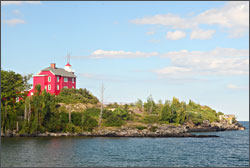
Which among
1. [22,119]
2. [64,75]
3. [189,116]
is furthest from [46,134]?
[189,116]

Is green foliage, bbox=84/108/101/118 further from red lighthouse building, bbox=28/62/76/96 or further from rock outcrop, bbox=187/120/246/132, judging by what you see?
rock outcrop, bbox=187/120/246/132

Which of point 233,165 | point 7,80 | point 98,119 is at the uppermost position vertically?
point 7,80

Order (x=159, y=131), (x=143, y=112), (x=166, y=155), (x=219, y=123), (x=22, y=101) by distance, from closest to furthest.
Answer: (x=166, y=155)
(x=22, y=101)
(x=159, y=131)
(x=143, y=112)
(x=219, y=123)

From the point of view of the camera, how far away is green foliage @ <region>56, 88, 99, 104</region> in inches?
3152

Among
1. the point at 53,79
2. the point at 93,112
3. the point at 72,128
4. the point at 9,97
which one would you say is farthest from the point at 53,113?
the point at 53,79

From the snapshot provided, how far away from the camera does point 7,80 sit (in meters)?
70.9

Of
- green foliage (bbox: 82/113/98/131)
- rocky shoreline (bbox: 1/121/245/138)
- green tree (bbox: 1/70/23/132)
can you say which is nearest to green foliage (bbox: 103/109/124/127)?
rocky shoreline (bbox: 1/121/245/138)

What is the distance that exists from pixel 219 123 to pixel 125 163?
80.2 m

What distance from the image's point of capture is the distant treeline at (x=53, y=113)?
204 ft

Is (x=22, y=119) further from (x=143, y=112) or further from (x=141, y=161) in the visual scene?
(x=143, y=112)

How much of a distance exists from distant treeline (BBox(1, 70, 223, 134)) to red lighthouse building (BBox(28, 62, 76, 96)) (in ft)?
7.50

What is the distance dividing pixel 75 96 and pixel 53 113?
16.7 m

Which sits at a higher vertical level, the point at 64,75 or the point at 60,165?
the point at 64,75

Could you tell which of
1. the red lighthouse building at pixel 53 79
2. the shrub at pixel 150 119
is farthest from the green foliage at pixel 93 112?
the shrub at pixel 150 119
